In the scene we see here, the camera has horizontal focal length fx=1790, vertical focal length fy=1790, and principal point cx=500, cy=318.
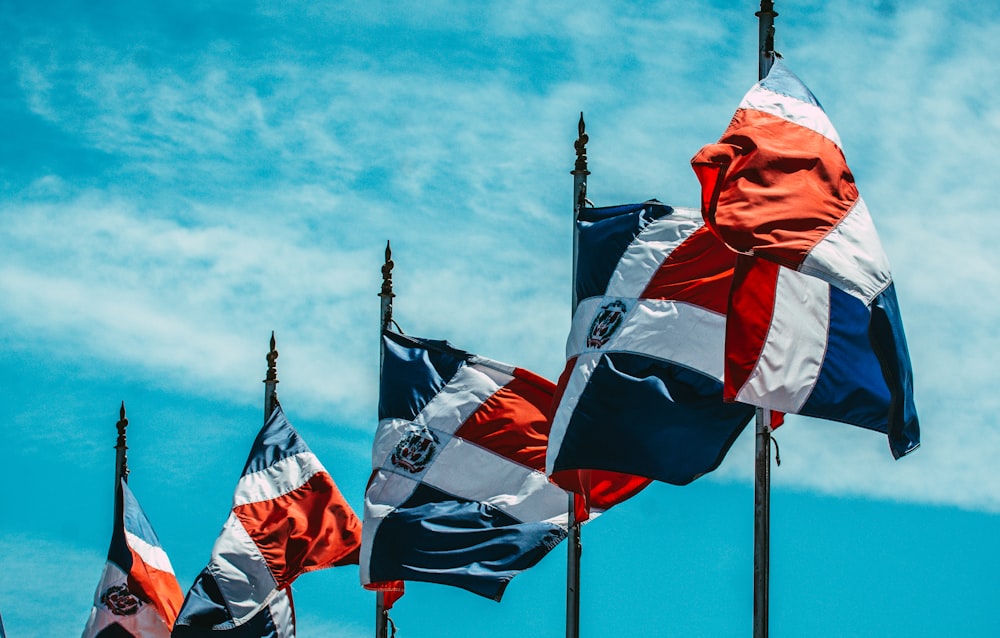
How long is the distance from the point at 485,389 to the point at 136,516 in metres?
8.55

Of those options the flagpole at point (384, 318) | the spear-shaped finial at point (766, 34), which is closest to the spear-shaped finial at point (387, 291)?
the flagpole at point (384, 318)

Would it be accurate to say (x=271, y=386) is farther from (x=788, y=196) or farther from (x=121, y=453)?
(x=788, y=196)

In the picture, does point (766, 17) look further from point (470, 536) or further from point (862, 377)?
point (470, 536)

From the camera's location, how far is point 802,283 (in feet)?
59.5

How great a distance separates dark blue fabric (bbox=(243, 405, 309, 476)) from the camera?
1054 inches

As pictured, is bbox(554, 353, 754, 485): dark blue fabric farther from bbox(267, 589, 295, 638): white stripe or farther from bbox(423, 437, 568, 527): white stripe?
bbox(267, 589, 295, 638): white stripe

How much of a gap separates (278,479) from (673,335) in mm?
8834

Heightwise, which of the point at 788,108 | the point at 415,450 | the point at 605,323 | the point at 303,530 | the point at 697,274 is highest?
the point at 788,108

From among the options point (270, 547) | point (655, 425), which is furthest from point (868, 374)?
point (270, 547)

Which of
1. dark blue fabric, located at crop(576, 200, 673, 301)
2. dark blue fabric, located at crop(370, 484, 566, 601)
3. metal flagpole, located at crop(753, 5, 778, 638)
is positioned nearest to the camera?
metal flagpole, located at crop(753, 5, 778, 638)

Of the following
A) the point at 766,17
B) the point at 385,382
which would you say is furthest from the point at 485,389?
the point at 766,17

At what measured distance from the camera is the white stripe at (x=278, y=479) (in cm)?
2630

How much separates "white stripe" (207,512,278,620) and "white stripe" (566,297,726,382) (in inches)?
294

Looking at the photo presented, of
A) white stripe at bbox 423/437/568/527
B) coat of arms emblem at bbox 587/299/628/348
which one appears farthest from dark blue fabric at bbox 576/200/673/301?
white stripe at bbox 423/437/568/527
